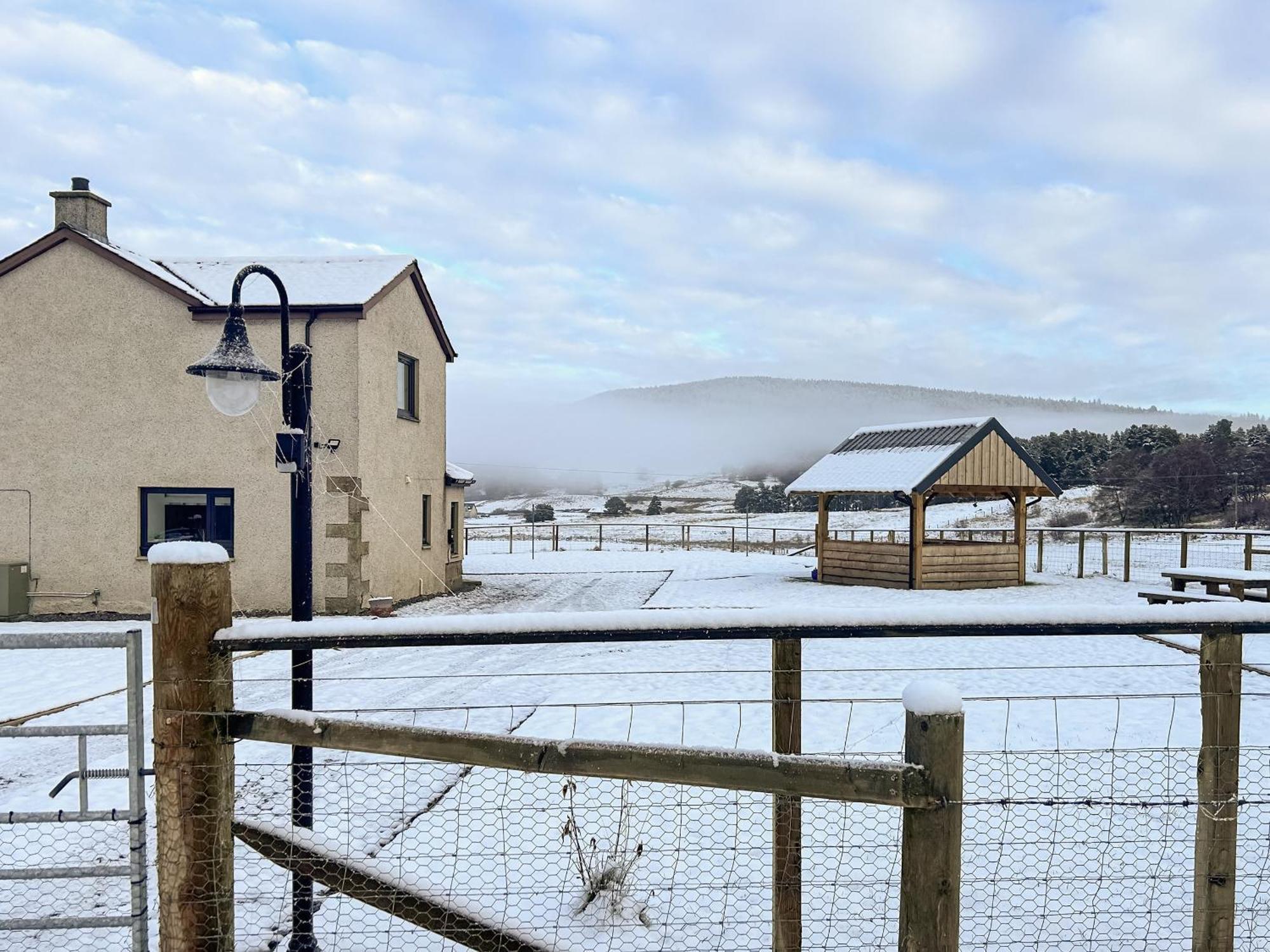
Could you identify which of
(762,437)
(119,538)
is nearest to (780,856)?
(119,538)

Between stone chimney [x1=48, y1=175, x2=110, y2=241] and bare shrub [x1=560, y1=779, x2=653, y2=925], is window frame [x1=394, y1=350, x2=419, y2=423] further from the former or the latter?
bare shrub [x1=560, y1=779, x2=653, y2=925]

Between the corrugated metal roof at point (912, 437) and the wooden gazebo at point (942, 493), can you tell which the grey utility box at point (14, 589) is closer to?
the wooden gazebo at point (942, 493)

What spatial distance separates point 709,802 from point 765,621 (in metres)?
1.60

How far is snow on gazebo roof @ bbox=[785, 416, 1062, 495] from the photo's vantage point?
56.5 ft

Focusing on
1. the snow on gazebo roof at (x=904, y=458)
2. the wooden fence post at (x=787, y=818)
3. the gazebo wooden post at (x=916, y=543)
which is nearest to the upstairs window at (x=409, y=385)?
the snow on gazebo roof at (x=904, y=458)

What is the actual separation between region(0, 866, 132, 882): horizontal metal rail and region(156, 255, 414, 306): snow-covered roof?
40.0ft

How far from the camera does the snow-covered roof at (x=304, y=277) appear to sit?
14.1m

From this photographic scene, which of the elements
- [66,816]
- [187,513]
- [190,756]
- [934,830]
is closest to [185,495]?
[187,513]

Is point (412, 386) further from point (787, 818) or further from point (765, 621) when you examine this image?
point (765, 621)

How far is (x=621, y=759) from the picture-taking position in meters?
2.12

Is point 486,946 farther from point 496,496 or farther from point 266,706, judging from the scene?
point 496,496

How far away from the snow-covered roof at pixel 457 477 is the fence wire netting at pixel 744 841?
12509mm

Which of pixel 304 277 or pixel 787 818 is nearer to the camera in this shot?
pixel 787 818

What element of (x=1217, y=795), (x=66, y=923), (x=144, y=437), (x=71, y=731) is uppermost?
(x=144, y=437)
